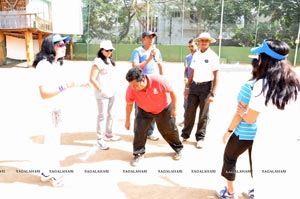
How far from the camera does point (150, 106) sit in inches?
143

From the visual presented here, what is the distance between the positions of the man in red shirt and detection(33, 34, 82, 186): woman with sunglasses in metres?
0.78

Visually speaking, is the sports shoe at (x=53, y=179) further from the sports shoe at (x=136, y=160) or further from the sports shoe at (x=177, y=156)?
the sports shoe at (x=177, y=156)

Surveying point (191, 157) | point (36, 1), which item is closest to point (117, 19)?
point (36, 1)

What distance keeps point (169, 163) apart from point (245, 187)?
42.6 inches

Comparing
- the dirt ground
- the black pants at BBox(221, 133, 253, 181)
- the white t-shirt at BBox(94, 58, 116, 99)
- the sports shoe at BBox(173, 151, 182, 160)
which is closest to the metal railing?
the dirt ground

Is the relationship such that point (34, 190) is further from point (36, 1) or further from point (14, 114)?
point (36, 1)

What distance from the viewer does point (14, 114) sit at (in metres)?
6.16

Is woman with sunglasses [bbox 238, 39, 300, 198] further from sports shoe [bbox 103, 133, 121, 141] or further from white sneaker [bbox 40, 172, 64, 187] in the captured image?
sports shoe [bbox 103, 133, 121, 141]

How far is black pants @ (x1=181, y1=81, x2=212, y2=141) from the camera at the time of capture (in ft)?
14.2

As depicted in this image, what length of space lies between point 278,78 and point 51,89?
2.22 meters

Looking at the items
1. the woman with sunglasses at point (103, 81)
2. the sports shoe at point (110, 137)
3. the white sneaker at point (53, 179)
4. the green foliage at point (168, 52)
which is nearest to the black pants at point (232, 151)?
the white sneaker at point (53, 179)

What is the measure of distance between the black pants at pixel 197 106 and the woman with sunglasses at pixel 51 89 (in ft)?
6.71

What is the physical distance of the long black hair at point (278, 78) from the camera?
201 centimetres

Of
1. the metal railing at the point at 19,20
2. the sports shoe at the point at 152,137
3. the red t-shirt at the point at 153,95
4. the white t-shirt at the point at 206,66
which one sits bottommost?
the sports shoe at the point at 152,137
